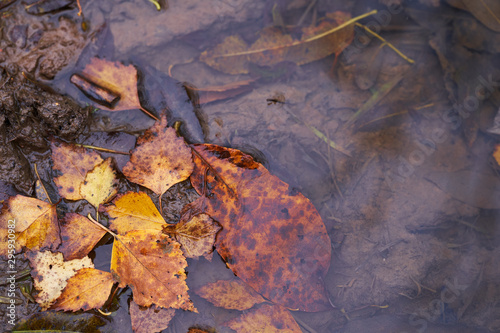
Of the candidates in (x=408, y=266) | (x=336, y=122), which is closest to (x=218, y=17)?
(x=336, y=122)

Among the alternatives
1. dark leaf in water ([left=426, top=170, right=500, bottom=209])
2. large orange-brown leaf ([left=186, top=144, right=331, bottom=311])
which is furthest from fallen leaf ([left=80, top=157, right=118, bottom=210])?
dark leaf in water ([left=426, top=170, right=500, bottom=209])

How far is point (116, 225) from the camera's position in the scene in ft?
7.10

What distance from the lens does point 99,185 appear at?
217cm

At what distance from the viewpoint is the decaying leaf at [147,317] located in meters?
2.11

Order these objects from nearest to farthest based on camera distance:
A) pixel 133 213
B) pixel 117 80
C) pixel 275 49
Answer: pixel 133 213 < pixel 117 80 < pixel 275 49

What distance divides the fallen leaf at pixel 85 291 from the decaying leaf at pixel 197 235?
510mm

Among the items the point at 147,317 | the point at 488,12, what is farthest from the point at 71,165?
the point at 488,12

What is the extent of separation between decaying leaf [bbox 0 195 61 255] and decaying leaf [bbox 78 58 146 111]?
0.80 m

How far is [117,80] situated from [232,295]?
166 cm

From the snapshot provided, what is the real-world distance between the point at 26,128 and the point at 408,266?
2.74 metres

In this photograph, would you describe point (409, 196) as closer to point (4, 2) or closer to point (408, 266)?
point (408, 266)

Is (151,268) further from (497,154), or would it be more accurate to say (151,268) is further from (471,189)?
(497,154)

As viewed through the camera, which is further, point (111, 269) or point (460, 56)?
point (460, 56)

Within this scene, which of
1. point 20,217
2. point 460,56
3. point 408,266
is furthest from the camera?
point 460,56
